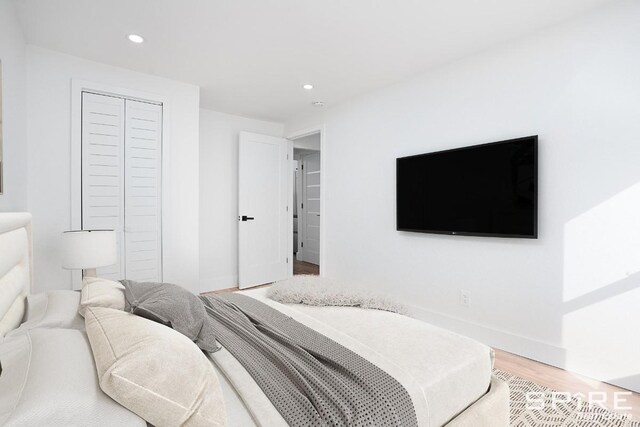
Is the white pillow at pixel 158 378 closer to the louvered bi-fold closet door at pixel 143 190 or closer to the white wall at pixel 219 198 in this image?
the louvered bi-fold closet door at pixel 143 190

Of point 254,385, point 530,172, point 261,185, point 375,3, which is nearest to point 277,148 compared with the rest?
point 261,185

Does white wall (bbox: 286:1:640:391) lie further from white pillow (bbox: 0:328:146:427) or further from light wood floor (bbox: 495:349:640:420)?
white pillow (bbox: 0:328:146:427)

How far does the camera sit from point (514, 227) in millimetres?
2600

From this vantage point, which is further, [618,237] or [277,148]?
[277,148]

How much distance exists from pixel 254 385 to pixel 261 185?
13.0 feet

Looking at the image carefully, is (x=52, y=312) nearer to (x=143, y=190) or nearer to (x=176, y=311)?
(x=176, y=311)

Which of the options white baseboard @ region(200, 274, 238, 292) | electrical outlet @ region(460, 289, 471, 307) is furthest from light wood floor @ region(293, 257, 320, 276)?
electrical outlet @ region(460, 289, 471, 307)

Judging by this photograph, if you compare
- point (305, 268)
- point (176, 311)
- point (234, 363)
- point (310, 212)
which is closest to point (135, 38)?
point (176, 311)

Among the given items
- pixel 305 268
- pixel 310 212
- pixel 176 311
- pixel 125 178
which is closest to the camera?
pixel 176 311

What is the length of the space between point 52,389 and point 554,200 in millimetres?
2927

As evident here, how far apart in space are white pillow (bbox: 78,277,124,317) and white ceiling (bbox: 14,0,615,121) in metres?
1.81

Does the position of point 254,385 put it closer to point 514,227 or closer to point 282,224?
point 514,227

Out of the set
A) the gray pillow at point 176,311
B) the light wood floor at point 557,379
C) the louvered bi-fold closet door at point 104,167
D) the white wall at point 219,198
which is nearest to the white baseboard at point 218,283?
the white wall at point 219,198

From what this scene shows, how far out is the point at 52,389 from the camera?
0.72 meters
